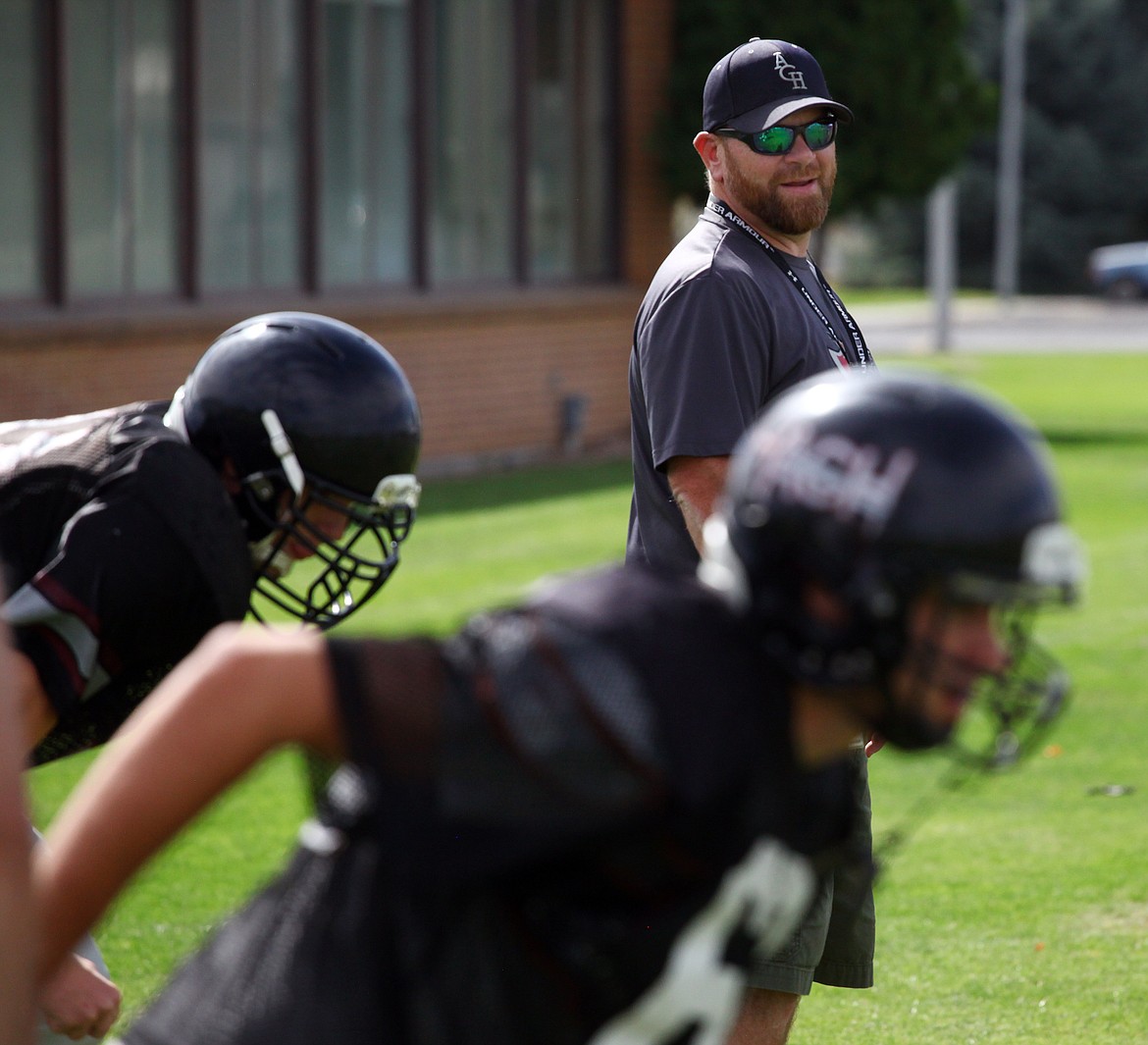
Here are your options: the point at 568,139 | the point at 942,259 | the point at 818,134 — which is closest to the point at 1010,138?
the point at 942,259

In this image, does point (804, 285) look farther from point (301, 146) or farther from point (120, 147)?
point (301, 146)

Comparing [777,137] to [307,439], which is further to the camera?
[777,137]

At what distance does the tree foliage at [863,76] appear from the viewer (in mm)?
18062

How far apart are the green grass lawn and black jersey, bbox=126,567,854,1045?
0.61 metres

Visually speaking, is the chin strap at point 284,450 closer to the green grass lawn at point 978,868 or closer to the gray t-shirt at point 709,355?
the green grass lawn at point 978,868

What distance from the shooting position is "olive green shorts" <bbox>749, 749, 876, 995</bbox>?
4031 mm

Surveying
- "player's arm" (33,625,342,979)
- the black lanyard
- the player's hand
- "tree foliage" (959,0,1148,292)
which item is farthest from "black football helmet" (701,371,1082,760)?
"tree foliage" (959,0,1148,292)

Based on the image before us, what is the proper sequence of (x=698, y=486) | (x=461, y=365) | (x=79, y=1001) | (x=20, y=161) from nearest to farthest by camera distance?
1. (x=79, y=1001)
2. (x=698, y=486)
3. (x=20, y=161)
4. (x=461, y=365)

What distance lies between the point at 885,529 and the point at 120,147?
13503 mm

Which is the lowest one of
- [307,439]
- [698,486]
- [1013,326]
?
[1013,326]

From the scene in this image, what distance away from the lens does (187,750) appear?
1.92m

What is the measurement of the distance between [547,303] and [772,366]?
13.3 meters

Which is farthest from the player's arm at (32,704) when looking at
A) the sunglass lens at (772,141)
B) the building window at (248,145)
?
the building window at (248,145)

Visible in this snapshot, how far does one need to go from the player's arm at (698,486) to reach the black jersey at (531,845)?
2.13 metres
